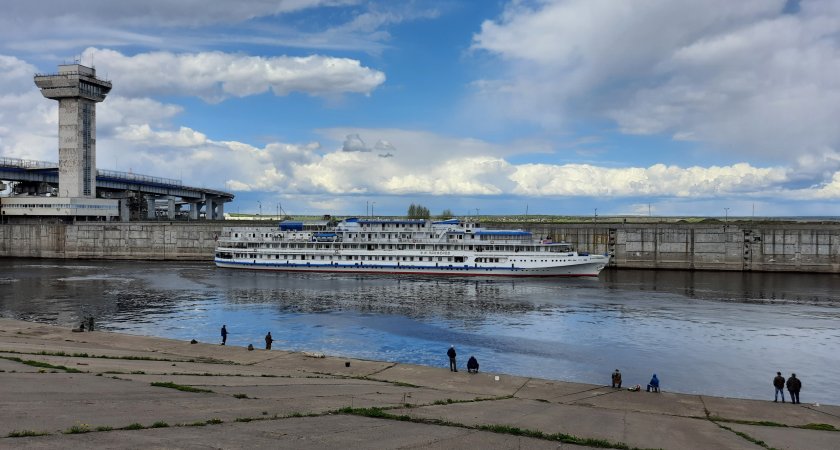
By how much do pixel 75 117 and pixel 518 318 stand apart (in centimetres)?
11128

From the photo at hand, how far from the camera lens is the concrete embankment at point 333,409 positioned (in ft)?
51.1

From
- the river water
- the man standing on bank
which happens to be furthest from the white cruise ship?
the man standing on bank

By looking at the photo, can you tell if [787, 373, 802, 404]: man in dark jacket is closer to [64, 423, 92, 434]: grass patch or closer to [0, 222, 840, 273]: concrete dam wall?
[64, 423, 92, 434]: grass patch

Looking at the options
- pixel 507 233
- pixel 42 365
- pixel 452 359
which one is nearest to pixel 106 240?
pixel 507 233

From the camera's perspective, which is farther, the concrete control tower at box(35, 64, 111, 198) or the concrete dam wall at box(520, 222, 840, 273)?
the concrete control tower at box(35, 64, 111, 198)

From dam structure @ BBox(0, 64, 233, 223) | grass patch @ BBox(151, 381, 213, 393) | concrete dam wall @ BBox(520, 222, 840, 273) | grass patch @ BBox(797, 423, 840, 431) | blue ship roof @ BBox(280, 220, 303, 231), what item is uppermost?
dam structure @ BBox(0, 64, 233, 223)

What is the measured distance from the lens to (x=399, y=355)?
37312 mm

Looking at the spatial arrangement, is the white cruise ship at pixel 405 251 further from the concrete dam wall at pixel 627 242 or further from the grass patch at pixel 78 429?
the grass patch at pixel 78 429

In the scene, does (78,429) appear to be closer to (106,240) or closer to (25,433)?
(25,433)

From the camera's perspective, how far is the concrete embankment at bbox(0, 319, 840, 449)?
15578 millimetres

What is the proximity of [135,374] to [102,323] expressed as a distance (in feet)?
85.9

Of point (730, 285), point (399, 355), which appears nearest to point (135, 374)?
point (399, 355)

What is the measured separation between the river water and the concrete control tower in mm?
41956

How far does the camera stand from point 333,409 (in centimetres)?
1983
